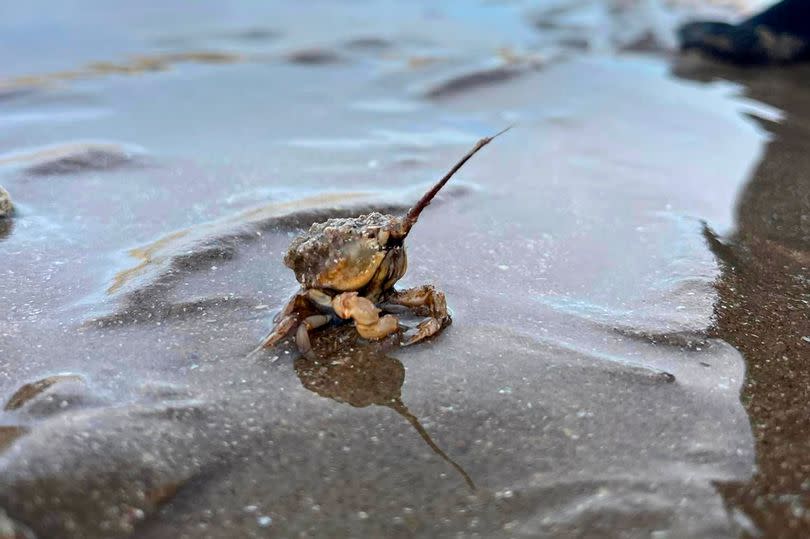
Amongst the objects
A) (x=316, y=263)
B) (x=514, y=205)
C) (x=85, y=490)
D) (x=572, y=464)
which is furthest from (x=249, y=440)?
(x=514, y=205)

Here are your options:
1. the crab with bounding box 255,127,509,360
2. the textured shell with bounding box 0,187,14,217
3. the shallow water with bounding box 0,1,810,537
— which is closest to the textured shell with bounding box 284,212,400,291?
the crab with bounding box 255,127,509,360

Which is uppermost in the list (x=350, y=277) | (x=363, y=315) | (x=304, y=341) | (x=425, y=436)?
(x=350, y=277)

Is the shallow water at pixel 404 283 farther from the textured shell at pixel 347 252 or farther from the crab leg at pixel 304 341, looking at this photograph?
the textured shell at pixel 347 252

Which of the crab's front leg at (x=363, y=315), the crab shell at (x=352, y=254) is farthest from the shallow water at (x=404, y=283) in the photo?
the crab shell at (x=352, y=254)

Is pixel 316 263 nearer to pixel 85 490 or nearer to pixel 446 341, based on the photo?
pixel 446 341

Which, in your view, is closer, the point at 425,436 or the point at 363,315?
the point at 425,436

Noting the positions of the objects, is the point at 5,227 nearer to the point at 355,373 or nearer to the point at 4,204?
the point at 4,204

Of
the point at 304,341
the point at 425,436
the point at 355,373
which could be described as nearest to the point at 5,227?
the point at 304,341

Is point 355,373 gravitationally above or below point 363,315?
below
